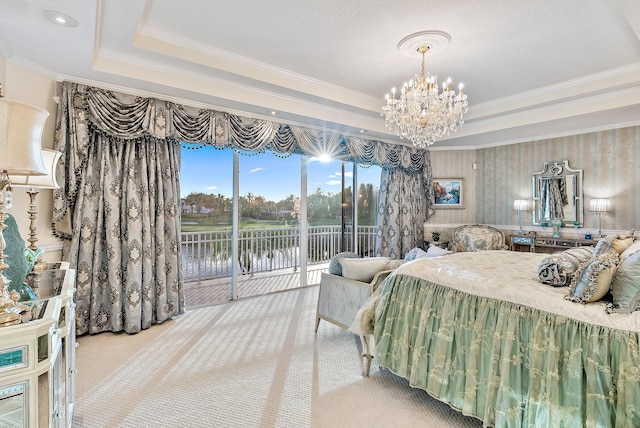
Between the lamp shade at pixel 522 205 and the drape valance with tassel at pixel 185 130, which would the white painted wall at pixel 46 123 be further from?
the lamp shade at pixel 522 205

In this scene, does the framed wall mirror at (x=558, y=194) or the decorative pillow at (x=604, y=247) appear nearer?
the decorative pillow at (x=604, y=247)

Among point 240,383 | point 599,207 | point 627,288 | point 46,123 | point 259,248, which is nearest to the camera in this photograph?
point 627,288

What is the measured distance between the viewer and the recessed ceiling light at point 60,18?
2.08 meters

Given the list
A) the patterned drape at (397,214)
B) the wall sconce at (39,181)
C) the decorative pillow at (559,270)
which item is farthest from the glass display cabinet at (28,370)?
the patterned drape at (397,214)

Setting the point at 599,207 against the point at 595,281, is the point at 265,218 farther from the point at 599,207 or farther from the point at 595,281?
the point at 599,207

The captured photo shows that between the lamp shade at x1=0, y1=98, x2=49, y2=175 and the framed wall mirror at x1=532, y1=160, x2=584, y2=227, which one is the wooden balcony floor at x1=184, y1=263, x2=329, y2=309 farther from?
the framed wall mirror at x1=532, y1=160, x2=584, y2=227

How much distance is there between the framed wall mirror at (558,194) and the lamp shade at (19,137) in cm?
640

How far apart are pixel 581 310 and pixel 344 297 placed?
→ 5.73 feet

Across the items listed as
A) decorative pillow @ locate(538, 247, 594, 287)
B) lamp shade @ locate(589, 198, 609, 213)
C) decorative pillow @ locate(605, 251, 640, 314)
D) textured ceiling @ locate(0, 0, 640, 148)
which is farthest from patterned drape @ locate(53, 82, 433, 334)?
lamp shade @ locate(589, 198, 609, 213)

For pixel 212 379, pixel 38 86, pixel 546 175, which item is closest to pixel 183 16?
pixel 38 86

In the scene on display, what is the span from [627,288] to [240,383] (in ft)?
8.06

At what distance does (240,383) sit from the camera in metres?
2.41

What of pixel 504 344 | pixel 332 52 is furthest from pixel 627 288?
pixel 332 52

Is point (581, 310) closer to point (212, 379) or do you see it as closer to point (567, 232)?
point (212, 379)
